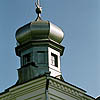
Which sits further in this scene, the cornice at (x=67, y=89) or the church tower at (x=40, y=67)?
the cornice at (x=67, y=89)

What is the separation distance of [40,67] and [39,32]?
7.49ft

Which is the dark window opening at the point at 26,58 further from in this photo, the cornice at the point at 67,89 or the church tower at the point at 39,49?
the cornice at the point at 67,89

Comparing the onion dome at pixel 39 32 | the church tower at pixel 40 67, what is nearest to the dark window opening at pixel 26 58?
the church tower at pixel 40 67

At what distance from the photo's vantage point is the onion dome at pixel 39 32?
107 feet

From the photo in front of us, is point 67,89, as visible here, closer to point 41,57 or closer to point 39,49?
point 41,57

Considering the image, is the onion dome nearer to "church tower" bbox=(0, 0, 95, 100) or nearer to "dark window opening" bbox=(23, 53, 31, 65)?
"church tower" bbox=(0, 0, 95, 100)

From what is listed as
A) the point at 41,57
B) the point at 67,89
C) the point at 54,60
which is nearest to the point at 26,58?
the point at 41,57

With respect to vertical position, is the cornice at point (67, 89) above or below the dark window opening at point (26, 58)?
below

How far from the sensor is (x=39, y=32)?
107ft

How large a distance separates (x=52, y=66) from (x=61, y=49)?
5.78ft

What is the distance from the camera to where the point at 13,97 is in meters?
30.0

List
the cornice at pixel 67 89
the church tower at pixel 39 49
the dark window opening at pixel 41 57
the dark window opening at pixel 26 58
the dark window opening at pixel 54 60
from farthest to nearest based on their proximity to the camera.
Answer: the dark window opening at pixel 26 58, the dark window opening at pixel 54 60, the dark window opening at pixel 41 57, the church tower at pixel 39 49, the cornice at pixel 67 89

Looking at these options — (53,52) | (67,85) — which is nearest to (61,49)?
(53,52)

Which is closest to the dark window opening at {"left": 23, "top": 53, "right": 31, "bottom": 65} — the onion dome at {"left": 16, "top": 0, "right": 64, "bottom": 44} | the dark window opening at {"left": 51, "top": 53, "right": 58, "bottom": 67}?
the onion dome at {"left": 16, "top": 0, "right": 64, "bottom": 44}
